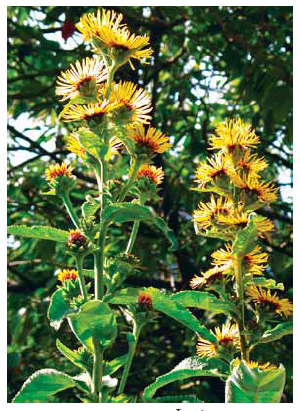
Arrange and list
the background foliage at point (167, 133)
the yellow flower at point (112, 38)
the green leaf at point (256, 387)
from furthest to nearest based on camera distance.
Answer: the background foliage at point (167, 133), the yellow flower at point (112, 38), the green leaf at point (256, 387)

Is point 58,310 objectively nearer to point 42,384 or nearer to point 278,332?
point 42,384

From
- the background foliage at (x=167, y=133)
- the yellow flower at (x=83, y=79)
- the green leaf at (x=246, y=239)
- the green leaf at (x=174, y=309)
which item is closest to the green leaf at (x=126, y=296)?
the green leaf at (x=174, y=309)

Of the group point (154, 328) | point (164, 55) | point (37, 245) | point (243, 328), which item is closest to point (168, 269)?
point (154, 328)

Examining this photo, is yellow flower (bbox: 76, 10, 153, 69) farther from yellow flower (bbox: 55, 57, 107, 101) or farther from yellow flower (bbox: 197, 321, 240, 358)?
yellow flower (bbox: 197, 321, 240, 358)

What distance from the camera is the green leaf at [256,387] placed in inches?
25.2

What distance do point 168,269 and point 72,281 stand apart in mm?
2103

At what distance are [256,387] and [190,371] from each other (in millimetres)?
152

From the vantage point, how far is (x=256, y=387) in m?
0.64

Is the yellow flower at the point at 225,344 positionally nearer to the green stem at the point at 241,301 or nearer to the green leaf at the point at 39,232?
the green stem at the point at 241,301

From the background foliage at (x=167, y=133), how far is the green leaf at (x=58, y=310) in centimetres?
141

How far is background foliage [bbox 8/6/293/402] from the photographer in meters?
2.25

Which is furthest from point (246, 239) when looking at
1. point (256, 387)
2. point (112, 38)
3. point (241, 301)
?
point (112, 38)

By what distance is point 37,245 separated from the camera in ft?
7.39
